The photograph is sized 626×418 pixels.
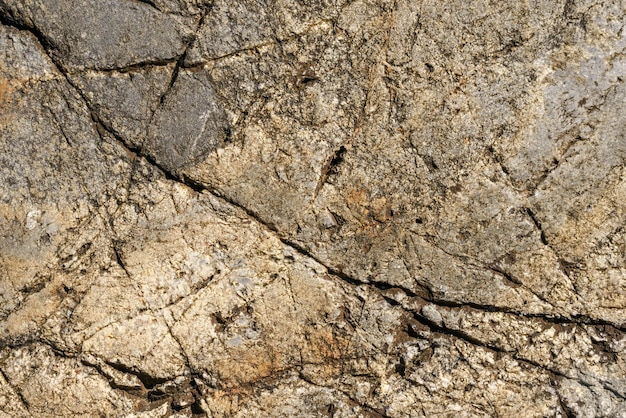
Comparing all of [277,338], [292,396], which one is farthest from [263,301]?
[292,396]

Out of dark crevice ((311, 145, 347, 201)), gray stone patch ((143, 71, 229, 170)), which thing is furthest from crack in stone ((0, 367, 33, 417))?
dark crevice ((311, 145, 347, 201))

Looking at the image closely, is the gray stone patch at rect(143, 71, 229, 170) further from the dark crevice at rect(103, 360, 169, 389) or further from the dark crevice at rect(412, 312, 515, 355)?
the dark crevice at rect(412, 312, 515, 355)

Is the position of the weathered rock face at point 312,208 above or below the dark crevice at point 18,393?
above

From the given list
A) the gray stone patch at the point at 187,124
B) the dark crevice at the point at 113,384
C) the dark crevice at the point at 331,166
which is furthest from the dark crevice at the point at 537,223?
the dark crevice at the point at 113,384

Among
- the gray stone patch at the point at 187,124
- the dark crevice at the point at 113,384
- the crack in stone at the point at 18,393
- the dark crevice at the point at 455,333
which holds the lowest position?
the crack in stone at the point at 18,393

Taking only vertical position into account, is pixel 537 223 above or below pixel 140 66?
above

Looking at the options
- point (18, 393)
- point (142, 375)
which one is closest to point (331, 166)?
point (142, 375)

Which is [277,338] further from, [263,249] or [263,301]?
[263,249]

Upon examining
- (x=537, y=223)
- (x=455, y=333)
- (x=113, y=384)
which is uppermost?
(x=537, y=223)

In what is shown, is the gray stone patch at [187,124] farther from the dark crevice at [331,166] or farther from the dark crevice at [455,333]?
the dark crevice at [455,333]

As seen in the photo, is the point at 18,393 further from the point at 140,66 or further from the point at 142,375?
the point at 140,66
